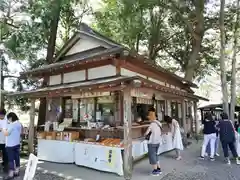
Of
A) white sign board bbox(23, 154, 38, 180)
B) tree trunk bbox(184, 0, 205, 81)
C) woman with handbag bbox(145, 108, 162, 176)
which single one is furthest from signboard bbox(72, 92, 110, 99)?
tree trunk bbox(184, 0, 205, 81)

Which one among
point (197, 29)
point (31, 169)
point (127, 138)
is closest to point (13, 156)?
point (31, 169)

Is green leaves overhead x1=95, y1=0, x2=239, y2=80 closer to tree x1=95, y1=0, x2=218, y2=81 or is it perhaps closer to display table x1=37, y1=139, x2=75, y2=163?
tree x1=95, y1=0, x2=218, y2=81

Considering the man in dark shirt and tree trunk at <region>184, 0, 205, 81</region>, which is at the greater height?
tree trunk at <region>184, 0, 205, 81</region>

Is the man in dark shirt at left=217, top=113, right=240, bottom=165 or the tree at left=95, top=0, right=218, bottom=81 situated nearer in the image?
the man in dark shirt at left=217, top=113, right=240, bottom=165

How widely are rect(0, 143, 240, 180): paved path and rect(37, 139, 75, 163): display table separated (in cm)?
24

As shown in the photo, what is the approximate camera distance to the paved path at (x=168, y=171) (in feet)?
20.4

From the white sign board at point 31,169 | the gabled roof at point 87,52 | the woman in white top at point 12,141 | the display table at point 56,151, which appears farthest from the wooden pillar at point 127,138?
the woman in white top at point 12,141

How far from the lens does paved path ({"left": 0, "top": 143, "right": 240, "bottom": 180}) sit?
20.4 feet

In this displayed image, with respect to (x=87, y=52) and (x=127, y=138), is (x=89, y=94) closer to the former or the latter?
(x=87, y=52)

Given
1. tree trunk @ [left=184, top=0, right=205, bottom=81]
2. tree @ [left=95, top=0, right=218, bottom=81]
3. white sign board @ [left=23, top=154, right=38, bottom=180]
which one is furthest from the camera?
tree @ [left=95, top=0, right=218, bottom=81]

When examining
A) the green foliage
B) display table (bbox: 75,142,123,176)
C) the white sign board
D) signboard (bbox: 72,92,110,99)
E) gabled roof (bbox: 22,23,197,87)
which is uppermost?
the green foliage

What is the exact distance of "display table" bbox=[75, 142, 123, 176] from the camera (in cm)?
643

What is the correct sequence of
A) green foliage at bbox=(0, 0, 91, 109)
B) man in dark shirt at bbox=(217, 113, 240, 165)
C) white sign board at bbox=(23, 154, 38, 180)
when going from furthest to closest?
1. green foliage at bbox=(0, 0, 91, 109)
2. man in dark shirt at bbox=(217, 113, 240, 165)
3. white sign board at bbox=(23, 154, 38, 180)

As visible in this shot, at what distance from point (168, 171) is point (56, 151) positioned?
417 centimetres
